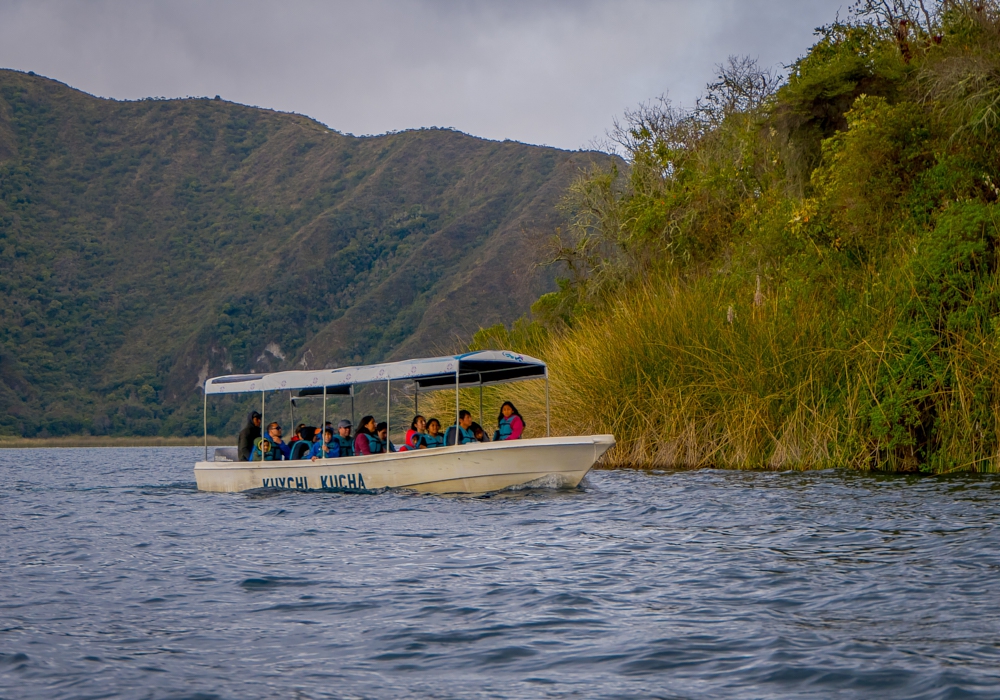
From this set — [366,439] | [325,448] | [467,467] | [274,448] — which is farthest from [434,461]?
[274,448]

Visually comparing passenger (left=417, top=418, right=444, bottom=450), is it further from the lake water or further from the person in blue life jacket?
the person in blue life jacket

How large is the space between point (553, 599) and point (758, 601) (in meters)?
1.54

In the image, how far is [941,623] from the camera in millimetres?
6754

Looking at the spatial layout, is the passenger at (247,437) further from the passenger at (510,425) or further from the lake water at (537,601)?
the lake water at (537,601)

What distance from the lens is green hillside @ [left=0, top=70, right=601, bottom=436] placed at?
84.6 metres

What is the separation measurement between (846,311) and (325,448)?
30.2 feet

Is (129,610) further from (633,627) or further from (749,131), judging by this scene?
(749,131)

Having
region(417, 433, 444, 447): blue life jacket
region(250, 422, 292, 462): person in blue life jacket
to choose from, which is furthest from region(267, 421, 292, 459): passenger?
region(417, 433, 444, 447): blue life jacket

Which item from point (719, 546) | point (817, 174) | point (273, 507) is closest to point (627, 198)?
point (817, 174)

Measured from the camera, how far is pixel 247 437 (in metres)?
20.9

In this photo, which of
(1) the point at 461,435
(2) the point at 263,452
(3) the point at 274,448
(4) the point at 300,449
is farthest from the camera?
(3) the point at 274,448

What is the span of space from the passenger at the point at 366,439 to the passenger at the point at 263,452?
211 centimetres

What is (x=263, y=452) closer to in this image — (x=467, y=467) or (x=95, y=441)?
(x=467, y=467)

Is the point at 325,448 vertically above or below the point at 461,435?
below
